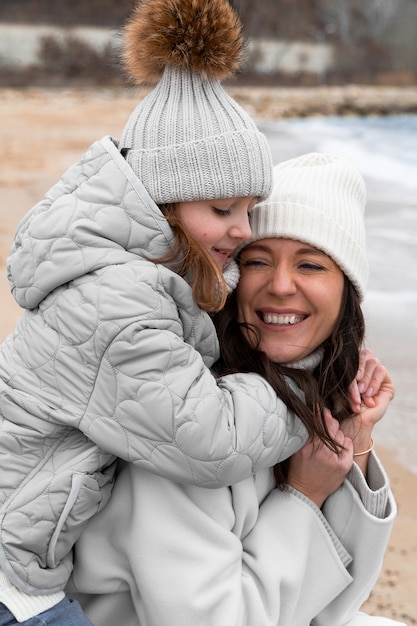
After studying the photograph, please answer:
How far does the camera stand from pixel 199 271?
2.11 m

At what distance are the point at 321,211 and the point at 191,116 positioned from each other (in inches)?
18.8

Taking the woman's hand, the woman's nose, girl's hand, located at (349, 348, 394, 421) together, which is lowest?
the woman's hand

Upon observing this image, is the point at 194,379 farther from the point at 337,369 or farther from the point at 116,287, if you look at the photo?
the point at 337,369

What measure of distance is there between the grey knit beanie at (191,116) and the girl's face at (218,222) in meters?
0.03

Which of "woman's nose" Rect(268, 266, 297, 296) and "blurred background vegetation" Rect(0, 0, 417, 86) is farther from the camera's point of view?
"blurred background vegetation" Rect(0, 0, 417, 86)

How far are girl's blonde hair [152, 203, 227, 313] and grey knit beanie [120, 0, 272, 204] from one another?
4.7 inches

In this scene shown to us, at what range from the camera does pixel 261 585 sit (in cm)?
218

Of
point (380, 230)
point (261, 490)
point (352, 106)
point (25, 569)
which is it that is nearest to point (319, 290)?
point (261, 490)

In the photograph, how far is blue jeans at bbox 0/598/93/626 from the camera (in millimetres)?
1986

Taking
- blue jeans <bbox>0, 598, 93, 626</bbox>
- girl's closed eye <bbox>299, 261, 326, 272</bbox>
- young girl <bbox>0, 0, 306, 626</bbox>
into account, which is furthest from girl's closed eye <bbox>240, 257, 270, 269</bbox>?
blue jeans <bbox>0, 598, 93, 626</bbox>

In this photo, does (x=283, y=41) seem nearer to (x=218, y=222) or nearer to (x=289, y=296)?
(x=289, y=296)

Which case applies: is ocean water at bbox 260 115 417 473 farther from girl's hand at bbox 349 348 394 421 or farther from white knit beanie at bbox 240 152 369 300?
white knit beanie at bbox 240 152 369 300

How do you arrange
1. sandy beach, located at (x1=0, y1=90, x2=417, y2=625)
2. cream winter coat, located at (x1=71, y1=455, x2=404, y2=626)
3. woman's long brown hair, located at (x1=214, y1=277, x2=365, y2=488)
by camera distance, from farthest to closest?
1. sandy beach, located at (x1=0, y1=90, x2=417, y2=625)
2. woman's long brown hair, located at (x1=214, y1=277, x2=365, y2=488)
3. cream winter coat, located at (x1=71, y1=455, x2=404, y2=626)

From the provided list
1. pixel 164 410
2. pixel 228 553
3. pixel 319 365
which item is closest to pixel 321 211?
pixel 319 365
